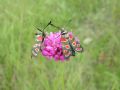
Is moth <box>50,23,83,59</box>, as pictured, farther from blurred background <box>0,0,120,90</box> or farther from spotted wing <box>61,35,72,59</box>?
blurred background <box>0,0,120,90</box>

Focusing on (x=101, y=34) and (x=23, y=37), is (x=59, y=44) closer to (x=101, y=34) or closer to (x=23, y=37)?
(x=23, y=37)

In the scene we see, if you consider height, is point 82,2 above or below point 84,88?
above

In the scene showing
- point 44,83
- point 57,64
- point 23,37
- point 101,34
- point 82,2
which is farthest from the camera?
point 82,2

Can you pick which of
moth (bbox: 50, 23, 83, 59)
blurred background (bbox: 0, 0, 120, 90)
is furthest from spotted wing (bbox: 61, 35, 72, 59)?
blurred background (bbox: 0, 0, 120, 90)

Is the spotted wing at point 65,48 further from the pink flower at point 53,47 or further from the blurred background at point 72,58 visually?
the blurred background at point 72,58

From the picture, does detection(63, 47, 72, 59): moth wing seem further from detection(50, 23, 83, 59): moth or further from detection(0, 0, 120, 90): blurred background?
detection(0, 0, 120, 90): blurred background

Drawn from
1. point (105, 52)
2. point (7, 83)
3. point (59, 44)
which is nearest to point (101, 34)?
point (105, 52)

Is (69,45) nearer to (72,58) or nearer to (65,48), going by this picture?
(65,48)

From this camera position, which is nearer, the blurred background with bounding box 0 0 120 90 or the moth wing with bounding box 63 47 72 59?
the moth wing with bounding box 63 47 72 59

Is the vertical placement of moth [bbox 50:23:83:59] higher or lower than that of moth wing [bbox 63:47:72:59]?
higher
